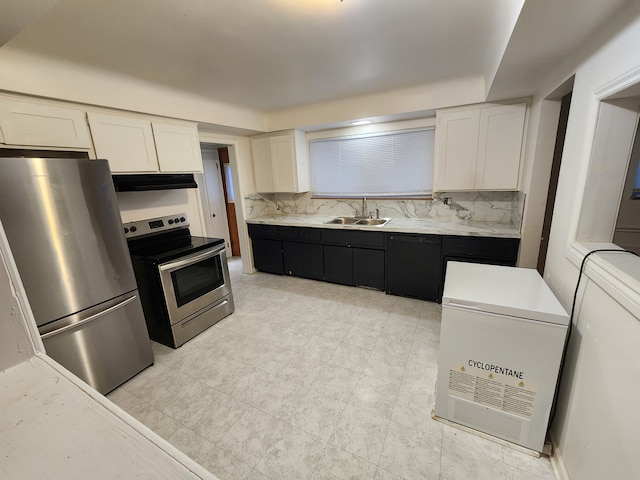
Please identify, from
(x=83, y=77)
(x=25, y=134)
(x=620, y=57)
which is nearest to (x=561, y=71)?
(x=620, y=57)

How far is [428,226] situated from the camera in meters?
3.12

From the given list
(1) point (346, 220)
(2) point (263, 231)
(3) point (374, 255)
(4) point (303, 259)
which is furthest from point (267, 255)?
(3) point (374, 255)

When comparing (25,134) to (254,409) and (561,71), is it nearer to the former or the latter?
(254,409)

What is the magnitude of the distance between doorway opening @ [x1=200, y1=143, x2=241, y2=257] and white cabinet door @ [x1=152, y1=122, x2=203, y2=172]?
1.68m

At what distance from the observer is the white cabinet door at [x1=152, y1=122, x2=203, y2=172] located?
8.80 ft

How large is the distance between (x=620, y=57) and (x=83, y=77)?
3.34 meters

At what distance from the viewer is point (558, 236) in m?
1.69

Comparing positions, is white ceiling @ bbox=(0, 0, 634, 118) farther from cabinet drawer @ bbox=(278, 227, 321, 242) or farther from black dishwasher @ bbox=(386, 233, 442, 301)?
cabinet drawer @ bbox=(278, 227, 321, 242)

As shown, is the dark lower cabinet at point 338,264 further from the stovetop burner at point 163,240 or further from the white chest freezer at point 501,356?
the white chest freezer at point 501,356

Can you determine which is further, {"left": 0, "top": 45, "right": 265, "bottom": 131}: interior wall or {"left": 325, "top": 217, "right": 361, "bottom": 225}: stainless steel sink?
{"left": 325, "top": 217, "right": 361, "bottom": 225}: stainless steel sink

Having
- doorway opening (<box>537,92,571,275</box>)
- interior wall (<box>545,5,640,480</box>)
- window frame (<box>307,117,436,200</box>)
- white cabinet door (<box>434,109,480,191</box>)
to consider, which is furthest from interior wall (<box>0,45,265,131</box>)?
doorway opening (<box>537,92,571,275</box>)

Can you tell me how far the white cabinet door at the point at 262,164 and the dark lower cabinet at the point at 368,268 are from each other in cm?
176

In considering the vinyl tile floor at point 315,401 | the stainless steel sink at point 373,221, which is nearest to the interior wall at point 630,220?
the vinyl tile floor at point 315,401

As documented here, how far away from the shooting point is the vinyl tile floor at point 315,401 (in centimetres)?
147
